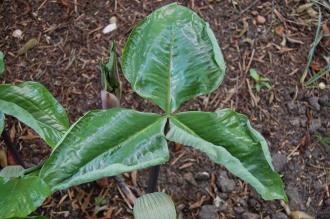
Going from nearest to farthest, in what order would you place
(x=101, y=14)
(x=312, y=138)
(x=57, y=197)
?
1. (x=57, y=197)
2. (x=312, y=138)
3. (x=101, y=14)

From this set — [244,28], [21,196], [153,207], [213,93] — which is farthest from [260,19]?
[21,196]

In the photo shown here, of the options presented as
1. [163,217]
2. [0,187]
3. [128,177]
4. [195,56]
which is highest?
[195,56]

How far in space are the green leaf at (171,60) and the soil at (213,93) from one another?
0.51 meters

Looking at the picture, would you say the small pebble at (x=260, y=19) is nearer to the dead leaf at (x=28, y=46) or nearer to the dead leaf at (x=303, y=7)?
the dead leaf at (x=303, y=7)

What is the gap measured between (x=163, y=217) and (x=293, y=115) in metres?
0.72

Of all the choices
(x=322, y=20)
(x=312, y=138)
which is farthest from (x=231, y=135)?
(x=322, y=20)

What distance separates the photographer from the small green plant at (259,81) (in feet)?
5.26

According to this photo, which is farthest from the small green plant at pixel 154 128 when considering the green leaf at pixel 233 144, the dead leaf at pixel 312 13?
the dead leaf at pixel 312 13

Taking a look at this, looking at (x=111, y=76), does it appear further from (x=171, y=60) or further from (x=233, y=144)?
(x=233, y=144)

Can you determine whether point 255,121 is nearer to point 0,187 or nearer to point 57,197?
point 57,197

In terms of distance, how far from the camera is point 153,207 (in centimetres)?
102

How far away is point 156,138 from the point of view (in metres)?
0.88

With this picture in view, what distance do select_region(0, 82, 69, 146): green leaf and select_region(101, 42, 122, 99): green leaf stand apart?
0.38ft

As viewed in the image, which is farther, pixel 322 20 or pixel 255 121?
pixel 322 20
